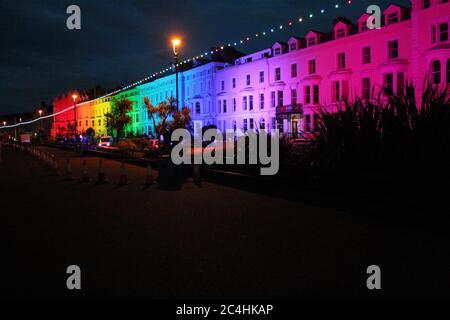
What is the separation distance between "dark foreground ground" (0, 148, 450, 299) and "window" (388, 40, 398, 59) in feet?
95.0

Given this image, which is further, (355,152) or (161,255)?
(355,152)

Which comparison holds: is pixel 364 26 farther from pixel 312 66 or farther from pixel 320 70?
pixel 312 66

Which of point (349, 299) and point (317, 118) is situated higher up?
point (317, 118)

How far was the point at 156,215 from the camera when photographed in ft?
33.4

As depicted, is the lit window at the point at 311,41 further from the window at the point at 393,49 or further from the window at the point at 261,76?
the window at the point at 393,49

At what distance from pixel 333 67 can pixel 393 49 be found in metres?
6.29

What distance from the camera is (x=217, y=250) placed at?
273 inches

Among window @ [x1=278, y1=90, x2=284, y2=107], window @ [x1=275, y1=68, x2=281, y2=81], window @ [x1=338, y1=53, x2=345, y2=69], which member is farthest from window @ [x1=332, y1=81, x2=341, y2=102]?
window @ [x1=275, y1=68, x2=281, y2=81]

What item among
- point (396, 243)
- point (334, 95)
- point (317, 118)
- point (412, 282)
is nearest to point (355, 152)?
point (317, 118)

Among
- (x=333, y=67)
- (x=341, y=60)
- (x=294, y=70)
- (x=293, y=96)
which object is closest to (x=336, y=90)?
(x=333, y=67)

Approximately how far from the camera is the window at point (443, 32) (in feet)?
106

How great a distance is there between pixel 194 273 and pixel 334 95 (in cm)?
3837
